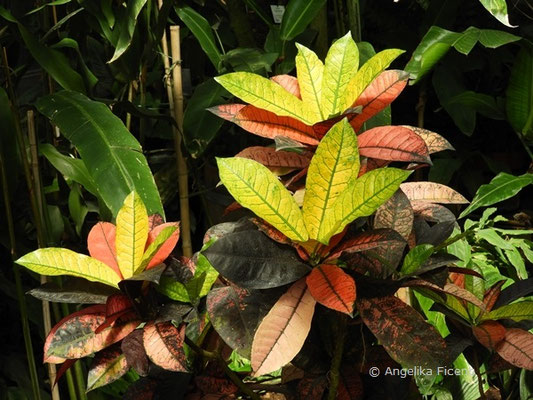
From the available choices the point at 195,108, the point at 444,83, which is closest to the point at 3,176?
the point at 195,108

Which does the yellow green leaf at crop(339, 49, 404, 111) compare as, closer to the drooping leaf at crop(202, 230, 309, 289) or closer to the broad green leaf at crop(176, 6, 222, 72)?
the drooping leaf at crop(202, 230, 309, 289)

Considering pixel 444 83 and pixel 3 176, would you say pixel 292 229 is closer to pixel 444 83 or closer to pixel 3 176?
pixel 3 176

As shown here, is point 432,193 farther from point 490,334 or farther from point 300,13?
point 300,13

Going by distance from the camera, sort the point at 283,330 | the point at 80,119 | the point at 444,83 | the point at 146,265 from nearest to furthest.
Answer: the point at 283,330, the point at 146,265, the point at 80,119, the point at 444,83

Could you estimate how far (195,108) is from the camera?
1.69m

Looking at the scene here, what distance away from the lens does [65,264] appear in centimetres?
86

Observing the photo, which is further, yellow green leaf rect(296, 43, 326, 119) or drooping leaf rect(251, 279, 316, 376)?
yellow green leaf rect(296, 43, 326, 119)

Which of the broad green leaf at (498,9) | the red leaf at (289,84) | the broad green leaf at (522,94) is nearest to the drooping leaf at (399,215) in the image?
the red leaf at (289,84)

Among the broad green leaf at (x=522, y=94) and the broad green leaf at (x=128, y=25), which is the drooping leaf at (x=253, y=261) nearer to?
the broad green leaf at (x=128, y=25)

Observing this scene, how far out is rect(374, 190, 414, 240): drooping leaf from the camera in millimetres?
860

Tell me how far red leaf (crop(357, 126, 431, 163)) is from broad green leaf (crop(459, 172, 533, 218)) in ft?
2.99

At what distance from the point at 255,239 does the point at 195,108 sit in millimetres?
938

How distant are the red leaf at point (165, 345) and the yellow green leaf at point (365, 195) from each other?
0.74 feet

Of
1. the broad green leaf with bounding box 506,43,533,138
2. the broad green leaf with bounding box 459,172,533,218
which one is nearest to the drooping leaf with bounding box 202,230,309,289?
the broad green leaf with bounding box 459,172,533,218
